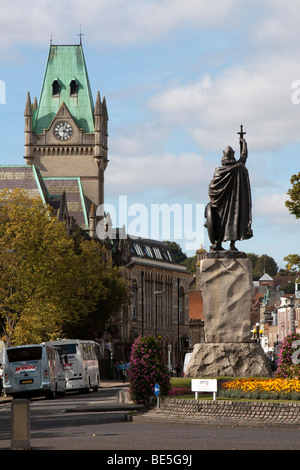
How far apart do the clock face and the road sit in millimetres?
120267

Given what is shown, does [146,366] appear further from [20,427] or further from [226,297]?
[20,427]

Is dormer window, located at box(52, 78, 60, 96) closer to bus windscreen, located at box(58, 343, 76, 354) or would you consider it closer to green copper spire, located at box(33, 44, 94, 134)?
green copper spire, located at box(33, 44, 94, 134)

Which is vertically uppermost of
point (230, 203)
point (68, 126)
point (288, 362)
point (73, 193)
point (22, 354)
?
point (68, 126)

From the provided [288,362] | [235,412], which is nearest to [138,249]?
[288,362]

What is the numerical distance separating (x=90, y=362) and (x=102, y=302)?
24.5 m

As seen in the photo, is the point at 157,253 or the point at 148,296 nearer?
the point at 148,296

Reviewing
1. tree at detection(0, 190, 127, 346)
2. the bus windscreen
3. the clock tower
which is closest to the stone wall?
tree at detection(0, 190, 127, 346)

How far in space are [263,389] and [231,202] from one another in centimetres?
698

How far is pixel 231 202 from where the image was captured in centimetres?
3425

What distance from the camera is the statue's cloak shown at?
34125 mm

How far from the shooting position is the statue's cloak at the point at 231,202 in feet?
112

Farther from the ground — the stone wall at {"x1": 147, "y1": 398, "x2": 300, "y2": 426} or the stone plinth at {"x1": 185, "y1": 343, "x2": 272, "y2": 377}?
the stone plinth at {"x1": 185, "y1": 343, "x2": 272, "y2": 377}

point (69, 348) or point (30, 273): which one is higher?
point (30, 273)

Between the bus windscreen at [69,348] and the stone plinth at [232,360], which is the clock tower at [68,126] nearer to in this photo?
the bus windscreen at [69,348]
